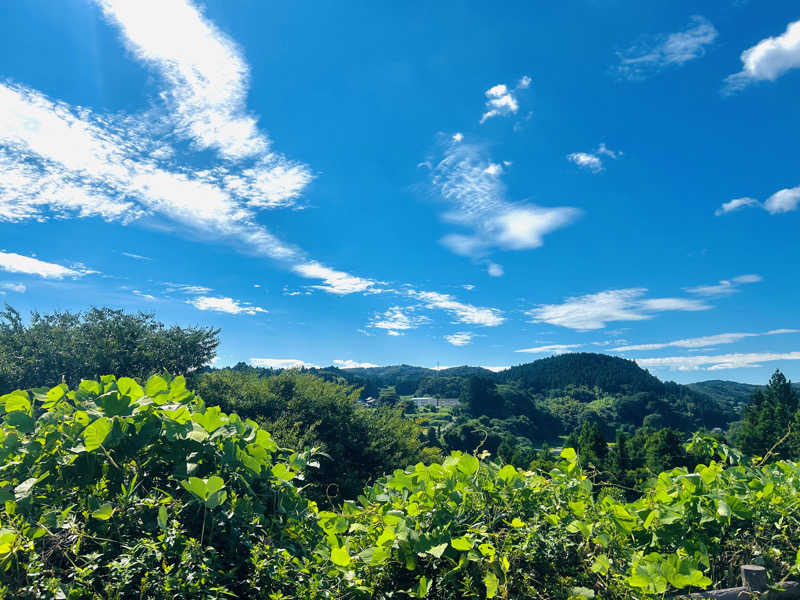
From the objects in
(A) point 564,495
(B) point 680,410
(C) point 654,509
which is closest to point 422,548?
(A) point 564,495

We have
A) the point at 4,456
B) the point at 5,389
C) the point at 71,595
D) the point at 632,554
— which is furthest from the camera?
the point at 5,389

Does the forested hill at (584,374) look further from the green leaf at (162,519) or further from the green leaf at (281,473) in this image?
the green leaf at (162,519)

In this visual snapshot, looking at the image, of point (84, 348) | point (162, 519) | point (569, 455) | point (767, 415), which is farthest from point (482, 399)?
point (162, 519)

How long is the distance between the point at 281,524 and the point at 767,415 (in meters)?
56.8

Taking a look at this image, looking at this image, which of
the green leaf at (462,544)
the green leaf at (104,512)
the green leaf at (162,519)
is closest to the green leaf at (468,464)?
the green leaf at (462,544)

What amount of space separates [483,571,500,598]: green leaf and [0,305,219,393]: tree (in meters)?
15.2

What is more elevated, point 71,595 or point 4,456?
point 4,456

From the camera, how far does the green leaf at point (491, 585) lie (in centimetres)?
150

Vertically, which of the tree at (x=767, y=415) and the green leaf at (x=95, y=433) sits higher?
the green leaf at (x=95, y=433)

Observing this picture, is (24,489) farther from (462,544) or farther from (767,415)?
(767,415)

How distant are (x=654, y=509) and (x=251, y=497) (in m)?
1.79

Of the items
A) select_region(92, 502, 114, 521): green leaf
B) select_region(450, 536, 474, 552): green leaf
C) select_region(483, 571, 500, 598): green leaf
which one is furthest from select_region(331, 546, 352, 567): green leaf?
select_region(92, 502, 114, 521): green leaf

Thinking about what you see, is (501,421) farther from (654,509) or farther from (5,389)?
(654,509)

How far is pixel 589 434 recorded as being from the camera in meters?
38.0
